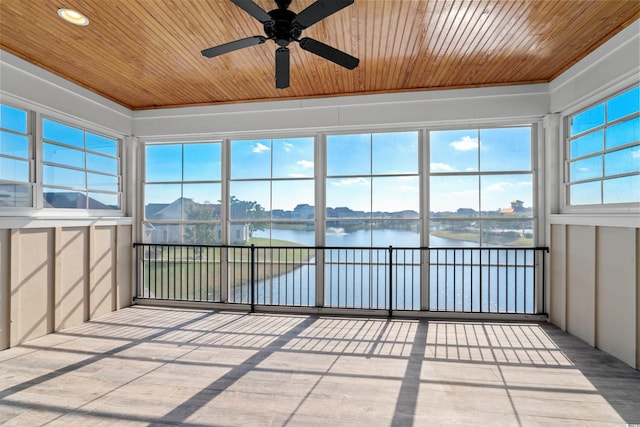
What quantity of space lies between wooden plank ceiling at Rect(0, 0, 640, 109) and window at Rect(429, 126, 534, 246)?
70 cm

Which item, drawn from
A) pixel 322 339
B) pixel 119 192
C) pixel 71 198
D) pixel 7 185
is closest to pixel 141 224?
pixel 119 192

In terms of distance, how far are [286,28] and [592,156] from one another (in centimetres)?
332

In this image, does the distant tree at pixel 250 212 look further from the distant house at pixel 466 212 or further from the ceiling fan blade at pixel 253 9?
the ceiling fan blade at pixel 253 9

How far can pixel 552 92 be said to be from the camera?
3.80 metres

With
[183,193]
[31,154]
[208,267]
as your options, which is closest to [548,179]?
[208,267]

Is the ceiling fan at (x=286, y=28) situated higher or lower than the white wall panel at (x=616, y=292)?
higher

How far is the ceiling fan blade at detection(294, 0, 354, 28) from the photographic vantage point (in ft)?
6.40

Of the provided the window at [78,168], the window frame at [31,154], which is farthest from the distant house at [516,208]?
the window frame at [31,154]

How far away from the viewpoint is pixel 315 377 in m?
2.57

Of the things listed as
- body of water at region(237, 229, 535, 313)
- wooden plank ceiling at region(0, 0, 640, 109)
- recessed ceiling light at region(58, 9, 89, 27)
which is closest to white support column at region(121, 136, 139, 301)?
wooden plank ceiling at region(0, 0, 640, 109)

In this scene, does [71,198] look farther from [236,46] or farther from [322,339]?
[322,339]

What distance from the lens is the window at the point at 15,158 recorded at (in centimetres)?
315

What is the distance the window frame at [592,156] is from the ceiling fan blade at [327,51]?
2511 mm

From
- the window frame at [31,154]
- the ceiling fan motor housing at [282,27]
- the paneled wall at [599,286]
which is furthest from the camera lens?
the window frame at [31,154]
